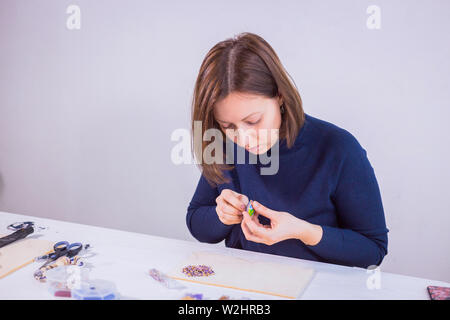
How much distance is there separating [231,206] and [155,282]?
0.82 feet

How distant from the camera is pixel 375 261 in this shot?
1014mm

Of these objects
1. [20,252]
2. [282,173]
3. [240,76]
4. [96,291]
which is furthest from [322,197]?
[20,252]

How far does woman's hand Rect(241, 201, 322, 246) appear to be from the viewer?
896 millimetres

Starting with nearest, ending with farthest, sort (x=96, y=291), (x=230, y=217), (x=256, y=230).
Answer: (x=96, y=291), (x=256, y=230), (x=230, y=217)

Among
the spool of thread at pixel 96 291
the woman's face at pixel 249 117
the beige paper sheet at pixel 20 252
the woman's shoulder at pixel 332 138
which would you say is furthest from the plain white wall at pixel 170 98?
the spool of thread at pixel 96 291

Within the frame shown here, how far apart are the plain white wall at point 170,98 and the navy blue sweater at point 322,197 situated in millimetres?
722

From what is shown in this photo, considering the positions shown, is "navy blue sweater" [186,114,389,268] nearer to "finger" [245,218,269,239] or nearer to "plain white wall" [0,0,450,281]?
"finger" [245,218,269,239]

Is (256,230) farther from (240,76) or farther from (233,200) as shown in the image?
(240,76)

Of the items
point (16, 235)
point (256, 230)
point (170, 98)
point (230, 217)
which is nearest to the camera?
point (256, 230)

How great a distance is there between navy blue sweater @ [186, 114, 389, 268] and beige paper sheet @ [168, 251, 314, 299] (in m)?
0.10

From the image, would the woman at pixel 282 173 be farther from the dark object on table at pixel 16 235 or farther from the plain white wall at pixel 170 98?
the plain white wall at pixel 170 98

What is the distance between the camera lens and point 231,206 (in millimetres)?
989

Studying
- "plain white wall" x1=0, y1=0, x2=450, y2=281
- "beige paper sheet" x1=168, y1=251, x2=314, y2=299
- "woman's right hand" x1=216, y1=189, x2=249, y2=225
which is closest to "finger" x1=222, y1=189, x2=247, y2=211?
"woman's right hand" x1=216, y1=189, x2=249, y2=225
